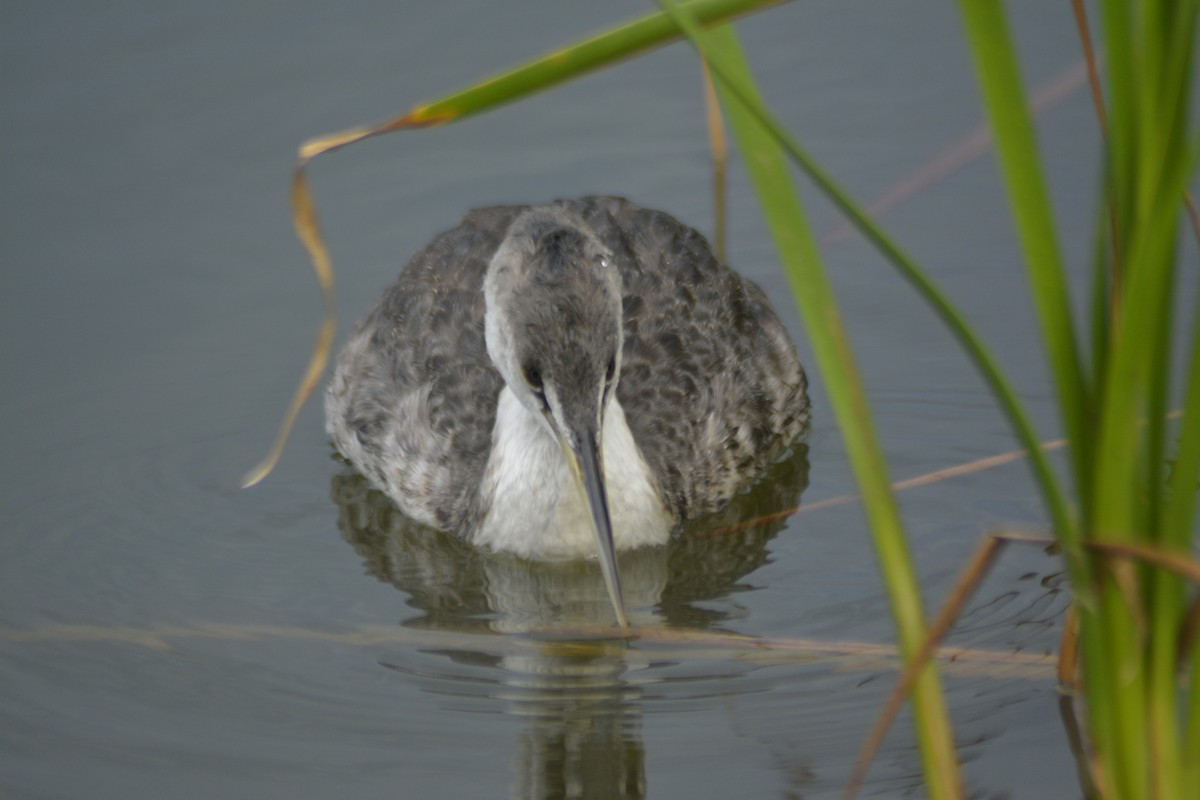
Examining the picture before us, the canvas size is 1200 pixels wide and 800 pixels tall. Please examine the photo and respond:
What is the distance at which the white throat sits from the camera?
5.61 metres

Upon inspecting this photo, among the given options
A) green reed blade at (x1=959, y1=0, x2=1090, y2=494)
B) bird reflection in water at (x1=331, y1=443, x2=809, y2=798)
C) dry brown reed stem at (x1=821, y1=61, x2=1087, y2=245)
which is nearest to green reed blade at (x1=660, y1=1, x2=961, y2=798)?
green reed blade at (x1=959, y1=0, x2=1090, y2=494)

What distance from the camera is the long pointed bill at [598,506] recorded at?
4.91 m

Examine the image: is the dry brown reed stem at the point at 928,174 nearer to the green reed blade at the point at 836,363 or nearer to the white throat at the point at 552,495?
the white throat at the point at 552,495

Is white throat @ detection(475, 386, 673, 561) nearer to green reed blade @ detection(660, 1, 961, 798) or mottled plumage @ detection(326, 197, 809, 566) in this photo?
mottled plumage @ detection(326, 197, 809, 566)

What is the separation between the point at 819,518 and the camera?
611 centimetres

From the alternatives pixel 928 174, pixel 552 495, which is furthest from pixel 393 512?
pixel 928 174

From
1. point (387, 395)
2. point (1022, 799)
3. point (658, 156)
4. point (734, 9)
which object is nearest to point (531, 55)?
point (658, 156)

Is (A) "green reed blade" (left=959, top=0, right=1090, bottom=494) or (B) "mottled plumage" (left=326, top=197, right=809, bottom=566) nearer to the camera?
(A) "green reed blade" (left=959, top=0, right=1090, bottom=494)

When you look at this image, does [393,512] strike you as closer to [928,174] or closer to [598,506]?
[598,506]

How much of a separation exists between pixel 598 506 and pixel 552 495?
27.6 inches

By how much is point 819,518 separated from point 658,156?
269cm

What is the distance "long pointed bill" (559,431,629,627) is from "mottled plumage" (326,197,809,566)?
41 centimetres

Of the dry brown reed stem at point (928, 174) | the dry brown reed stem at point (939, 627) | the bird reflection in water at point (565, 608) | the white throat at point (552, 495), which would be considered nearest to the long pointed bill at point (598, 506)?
the bird reflection in water at point (565, 608)

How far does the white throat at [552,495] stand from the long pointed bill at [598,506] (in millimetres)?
529
